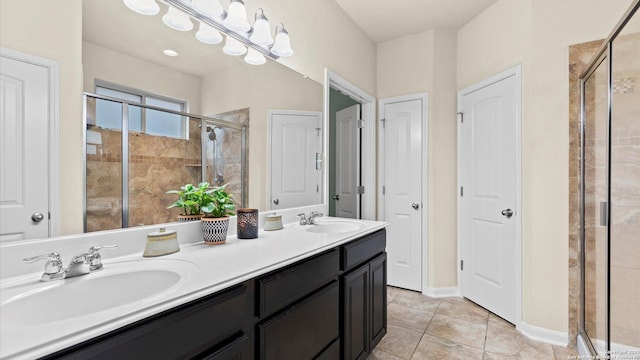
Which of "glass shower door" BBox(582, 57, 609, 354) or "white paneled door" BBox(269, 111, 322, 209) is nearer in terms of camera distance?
"glass shower door" BBox(582, 57, 609, 354)

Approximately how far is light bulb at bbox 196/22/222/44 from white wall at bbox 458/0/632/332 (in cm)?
228

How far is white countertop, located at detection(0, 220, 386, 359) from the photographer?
1.80 ft

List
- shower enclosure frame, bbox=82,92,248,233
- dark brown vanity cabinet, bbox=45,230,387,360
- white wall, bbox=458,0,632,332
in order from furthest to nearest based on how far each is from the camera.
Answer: white wall, bbox=458,0,632,332, shower enclosure frame, bbox=82,92,248,233, dark brown vanity cabinet, bbox=45,230,387,360

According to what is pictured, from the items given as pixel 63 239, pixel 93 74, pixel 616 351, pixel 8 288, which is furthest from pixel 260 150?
pixel 616 351

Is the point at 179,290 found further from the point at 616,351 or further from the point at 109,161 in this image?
the point at 616,351

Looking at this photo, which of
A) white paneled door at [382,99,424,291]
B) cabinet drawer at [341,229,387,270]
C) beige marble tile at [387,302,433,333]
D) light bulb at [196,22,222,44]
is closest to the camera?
light bulb at [196,22,222,44]

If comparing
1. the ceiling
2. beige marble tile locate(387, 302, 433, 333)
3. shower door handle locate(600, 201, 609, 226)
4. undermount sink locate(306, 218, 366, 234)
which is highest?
the ceiling

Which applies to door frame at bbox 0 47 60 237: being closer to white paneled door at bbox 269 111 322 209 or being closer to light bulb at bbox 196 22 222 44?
light bulb at bbox 196 22 222 44

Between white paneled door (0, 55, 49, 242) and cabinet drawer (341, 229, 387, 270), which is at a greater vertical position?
white paneled door (0, 55, 49, 242)

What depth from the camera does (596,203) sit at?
188 centimetres

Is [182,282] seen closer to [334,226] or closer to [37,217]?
[37,217]

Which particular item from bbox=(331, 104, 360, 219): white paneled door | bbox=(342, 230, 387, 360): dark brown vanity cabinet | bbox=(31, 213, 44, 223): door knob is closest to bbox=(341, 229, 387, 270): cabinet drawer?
bbox=(342, 230, 387, 360): dark brown vanity cabinet

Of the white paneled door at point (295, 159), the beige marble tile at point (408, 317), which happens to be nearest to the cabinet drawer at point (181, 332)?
the white paneled door at point (295, 159)

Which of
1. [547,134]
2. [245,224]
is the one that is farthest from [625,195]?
[245,224]
